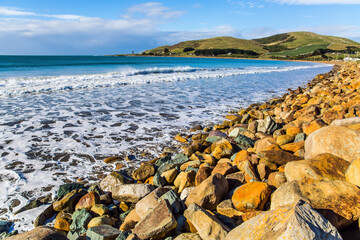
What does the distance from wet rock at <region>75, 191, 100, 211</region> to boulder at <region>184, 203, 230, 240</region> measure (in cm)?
148

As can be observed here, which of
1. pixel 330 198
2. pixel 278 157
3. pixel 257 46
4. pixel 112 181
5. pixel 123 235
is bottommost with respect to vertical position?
pixel 112 181

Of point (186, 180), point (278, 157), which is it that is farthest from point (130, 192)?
point (278, 157)

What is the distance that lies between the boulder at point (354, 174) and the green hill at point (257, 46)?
379ft

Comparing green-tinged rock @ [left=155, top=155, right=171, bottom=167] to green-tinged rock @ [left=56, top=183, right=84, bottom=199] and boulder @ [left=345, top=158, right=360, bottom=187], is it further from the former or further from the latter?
boulder @ [left=345, top=158, right=360, bottom=187]

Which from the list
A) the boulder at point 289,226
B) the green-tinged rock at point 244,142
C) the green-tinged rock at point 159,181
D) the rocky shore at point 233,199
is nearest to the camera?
the boulder at point 289,226

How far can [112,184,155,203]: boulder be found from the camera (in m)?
3.24

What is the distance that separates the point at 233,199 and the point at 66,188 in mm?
2514

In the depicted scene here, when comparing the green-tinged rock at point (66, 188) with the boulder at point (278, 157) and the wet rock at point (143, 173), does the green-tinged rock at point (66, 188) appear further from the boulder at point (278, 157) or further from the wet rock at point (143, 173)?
the boulder at point (278, 157)

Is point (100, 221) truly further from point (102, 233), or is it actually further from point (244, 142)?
point (244, 142)

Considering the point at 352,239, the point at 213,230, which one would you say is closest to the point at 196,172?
the point at 213,230

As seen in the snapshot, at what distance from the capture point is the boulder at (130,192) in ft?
10.6

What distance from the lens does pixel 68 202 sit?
3199 millimetres

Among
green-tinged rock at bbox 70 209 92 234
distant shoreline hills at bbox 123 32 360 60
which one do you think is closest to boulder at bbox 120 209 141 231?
green-tinged rock at bbox 70 209 92 234

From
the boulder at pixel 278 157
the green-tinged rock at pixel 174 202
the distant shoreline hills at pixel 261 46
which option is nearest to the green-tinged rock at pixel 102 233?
the green-tinged rock at pixel 174 202
